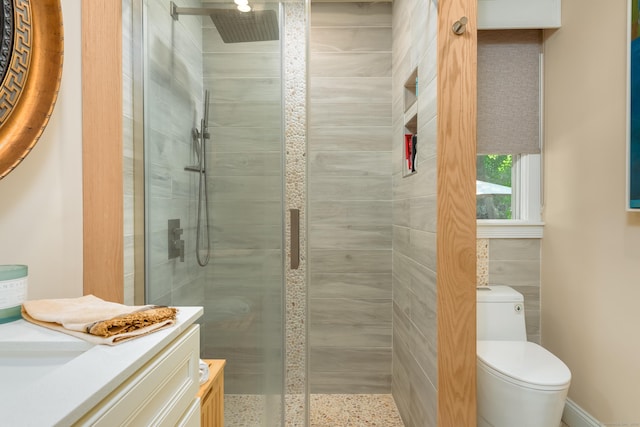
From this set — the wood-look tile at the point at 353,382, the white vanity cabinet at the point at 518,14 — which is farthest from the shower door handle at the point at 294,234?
the white vanity cabinet at the point at 518,14

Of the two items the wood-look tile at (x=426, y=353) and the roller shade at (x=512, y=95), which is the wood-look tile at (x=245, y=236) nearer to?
the wood-look tile at (x=426, y=353)

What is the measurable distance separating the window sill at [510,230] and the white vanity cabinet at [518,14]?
1176 millimetres

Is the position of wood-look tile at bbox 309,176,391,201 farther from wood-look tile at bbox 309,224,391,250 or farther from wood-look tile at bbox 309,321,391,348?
wood-look tile at bbox 309,321,391,348

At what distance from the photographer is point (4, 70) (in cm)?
76

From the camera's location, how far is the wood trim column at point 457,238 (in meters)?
1.31

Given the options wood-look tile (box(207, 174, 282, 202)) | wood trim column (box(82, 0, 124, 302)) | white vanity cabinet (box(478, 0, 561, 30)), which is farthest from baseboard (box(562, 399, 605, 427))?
wood trim column (box(82, 0, 124, 302))

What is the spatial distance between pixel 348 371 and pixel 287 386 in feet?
3.17

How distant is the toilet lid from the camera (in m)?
1.37

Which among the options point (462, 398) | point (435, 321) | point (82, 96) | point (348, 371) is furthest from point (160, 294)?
point (348, 371)

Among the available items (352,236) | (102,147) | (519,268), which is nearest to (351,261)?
(352,236)

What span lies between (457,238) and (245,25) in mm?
1200

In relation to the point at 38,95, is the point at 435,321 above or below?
below

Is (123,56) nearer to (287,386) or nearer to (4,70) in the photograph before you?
(4,70)

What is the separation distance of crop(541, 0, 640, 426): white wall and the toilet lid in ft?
0.93
